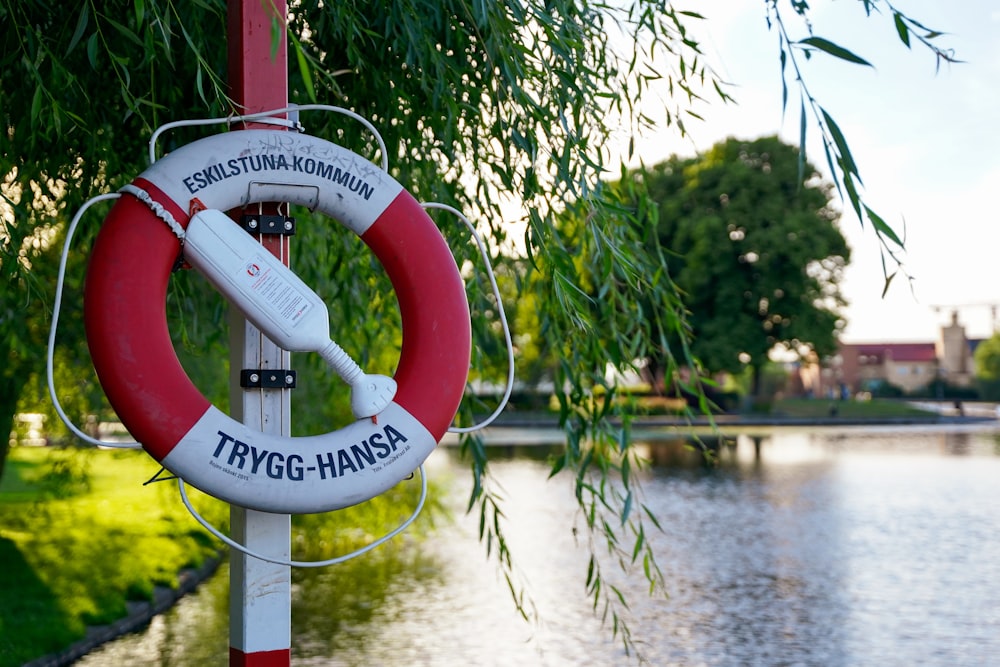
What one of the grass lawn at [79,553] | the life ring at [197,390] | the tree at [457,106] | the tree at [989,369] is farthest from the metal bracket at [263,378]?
the tree at [989,369]

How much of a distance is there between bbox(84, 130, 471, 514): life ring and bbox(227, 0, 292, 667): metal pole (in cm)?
10

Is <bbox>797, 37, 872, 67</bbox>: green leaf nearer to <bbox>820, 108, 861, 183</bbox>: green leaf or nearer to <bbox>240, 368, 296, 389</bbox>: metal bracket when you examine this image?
<bbox>820, 108, 861, 183</bbox>: green leaf

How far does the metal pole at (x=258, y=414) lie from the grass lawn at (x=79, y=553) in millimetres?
3596

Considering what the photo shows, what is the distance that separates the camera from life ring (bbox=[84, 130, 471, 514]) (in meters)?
2.36

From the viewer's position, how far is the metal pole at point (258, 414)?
2502 millimetres

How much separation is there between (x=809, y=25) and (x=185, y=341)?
204cm

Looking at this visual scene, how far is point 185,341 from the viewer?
12.4 ft

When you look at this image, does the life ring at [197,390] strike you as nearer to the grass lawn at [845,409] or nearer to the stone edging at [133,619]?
the stone edging at [133,619]

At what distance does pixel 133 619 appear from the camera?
279 inches

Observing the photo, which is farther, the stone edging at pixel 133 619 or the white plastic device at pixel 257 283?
the stone edging at pixel 133 619

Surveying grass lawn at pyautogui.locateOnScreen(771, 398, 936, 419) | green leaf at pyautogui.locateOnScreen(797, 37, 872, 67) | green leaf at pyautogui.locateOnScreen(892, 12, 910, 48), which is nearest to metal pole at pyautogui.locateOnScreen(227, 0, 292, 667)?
green leaf at pyautogui.locateOnScreen(797, 37, 872, 67)

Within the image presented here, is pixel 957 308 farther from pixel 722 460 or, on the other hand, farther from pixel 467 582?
pixel 467 582

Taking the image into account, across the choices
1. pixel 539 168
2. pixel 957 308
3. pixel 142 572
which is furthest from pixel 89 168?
pixel 957 308

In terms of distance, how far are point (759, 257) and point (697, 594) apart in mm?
25043
